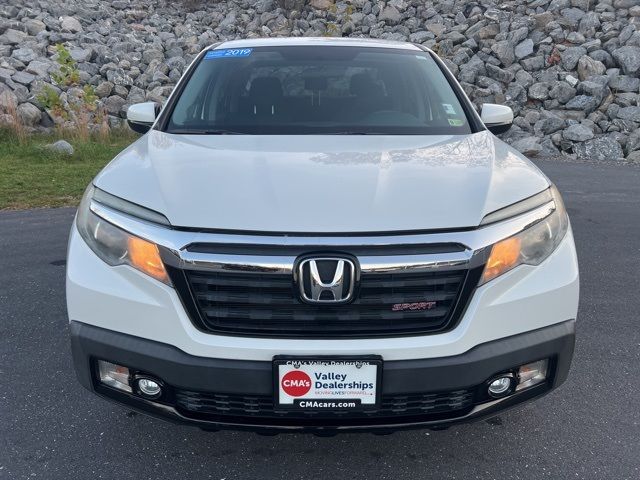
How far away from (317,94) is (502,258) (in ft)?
5.61

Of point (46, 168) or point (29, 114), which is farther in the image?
point (29, 114)

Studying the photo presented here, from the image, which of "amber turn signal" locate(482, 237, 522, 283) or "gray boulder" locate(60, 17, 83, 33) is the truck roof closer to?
"amber turn signal" locate(482, 237, 522, 283)

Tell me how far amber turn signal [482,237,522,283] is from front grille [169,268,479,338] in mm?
58

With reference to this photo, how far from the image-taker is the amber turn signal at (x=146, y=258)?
2.20 m

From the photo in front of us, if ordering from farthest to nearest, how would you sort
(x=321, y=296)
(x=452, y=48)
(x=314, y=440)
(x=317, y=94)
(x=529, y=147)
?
(x=452, y=48), (x=529, y=147), (x=317, y=94), (x=314, y=440), (x=321, y=296)

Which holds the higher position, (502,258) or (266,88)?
(266,88)

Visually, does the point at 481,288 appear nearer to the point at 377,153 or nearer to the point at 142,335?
the point at 377,153

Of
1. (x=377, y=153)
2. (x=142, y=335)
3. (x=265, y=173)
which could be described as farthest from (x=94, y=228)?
(x=377, y=153)

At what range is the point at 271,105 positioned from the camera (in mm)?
3506

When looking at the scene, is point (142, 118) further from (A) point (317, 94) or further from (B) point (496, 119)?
(B) point (496, 119)

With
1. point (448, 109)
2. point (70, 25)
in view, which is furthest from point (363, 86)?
point (70, 25)

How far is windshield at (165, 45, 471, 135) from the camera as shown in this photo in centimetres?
335

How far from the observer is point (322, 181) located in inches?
95.7

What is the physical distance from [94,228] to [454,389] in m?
1.43
